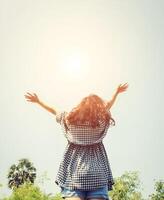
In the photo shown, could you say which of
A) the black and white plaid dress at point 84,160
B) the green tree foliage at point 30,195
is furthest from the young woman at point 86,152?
the green tree foliage at point 30,195

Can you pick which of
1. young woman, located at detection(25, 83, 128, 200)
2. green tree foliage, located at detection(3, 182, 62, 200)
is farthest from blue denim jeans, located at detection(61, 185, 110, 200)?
green tree foliage, located at detection(3, 182, 62, 200)

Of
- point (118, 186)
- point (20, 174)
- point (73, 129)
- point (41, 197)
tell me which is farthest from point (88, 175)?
point (20, 174)

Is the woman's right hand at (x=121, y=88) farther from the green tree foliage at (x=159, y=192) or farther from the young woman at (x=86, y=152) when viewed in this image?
the green tree foliage at (x=159, y=192)

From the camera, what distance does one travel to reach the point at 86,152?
5.84 metres

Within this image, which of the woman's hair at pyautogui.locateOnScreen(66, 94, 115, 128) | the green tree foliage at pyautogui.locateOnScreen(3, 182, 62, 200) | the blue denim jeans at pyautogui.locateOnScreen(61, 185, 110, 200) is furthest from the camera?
the green tree foliage at pyautogui.locateOnScreen(3, 182, 62, 200)

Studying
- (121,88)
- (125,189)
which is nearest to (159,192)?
(125,189)

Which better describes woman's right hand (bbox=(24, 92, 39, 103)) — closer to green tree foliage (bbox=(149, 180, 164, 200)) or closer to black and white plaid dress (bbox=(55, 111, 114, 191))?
black and white plaid dress (bbox=(55, 111, 114, 191))

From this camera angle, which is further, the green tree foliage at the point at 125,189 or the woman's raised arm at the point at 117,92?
the green tree foliage at the point at 125,189

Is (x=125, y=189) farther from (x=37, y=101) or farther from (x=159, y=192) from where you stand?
(x=37, y=101)

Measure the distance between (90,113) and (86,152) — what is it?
529mm

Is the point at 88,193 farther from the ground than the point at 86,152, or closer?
closer

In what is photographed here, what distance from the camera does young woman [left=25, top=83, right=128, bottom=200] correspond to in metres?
5.54

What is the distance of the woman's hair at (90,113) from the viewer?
5.75 m

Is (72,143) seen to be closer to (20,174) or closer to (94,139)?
(94,139)
